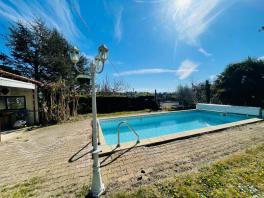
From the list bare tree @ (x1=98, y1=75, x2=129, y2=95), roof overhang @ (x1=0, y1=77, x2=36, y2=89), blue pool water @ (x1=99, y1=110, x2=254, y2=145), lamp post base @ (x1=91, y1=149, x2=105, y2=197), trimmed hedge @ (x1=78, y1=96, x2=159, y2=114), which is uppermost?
bare tree @ (x1=98, y1=75, x2=129, y2=95)

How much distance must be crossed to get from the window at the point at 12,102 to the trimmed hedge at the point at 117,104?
534cm

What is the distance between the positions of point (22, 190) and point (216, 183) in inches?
146

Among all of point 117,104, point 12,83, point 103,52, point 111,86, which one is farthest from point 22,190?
point 111,86

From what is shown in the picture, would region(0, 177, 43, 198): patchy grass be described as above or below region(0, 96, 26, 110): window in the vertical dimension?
below

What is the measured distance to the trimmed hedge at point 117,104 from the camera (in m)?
15.4

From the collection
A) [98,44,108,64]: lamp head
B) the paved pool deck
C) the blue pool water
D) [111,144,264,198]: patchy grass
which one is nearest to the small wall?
the blue pool water

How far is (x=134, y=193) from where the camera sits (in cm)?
269

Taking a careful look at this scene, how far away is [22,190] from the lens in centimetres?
295

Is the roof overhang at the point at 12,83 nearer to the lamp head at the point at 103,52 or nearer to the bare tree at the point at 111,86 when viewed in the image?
the lamp head at the point at 103,52

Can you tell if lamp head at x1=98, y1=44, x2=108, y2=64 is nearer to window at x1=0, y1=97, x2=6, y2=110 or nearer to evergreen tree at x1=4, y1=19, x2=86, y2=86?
window at x1=0, y1=97, x2=6, y2=110

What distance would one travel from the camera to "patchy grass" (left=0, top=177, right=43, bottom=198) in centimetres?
282

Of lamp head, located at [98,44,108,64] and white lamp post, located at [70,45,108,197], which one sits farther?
lamp head, located at [98,44,108,64]

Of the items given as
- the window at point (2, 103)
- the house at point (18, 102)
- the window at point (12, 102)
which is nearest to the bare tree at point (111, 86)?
the house at point (18, 102)

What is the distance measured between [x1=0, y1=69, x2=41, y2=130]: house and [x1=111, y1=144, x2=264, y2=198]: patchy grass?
8.80 meters
